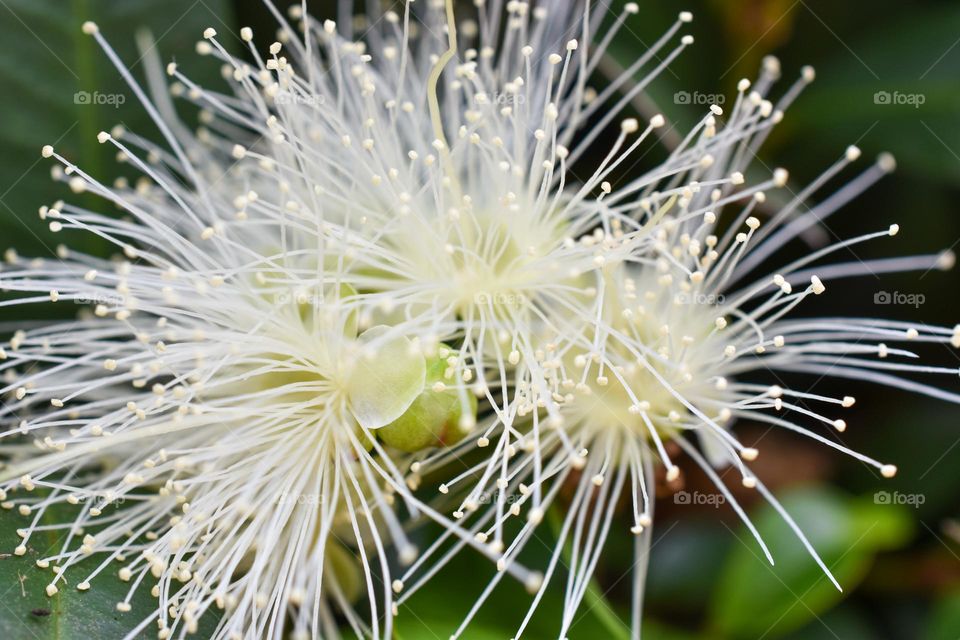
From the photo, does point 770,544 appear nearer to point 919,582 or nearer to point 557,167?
point 919,582

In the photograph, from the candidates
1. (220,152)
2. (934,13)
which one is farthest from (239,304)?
(934,13)
